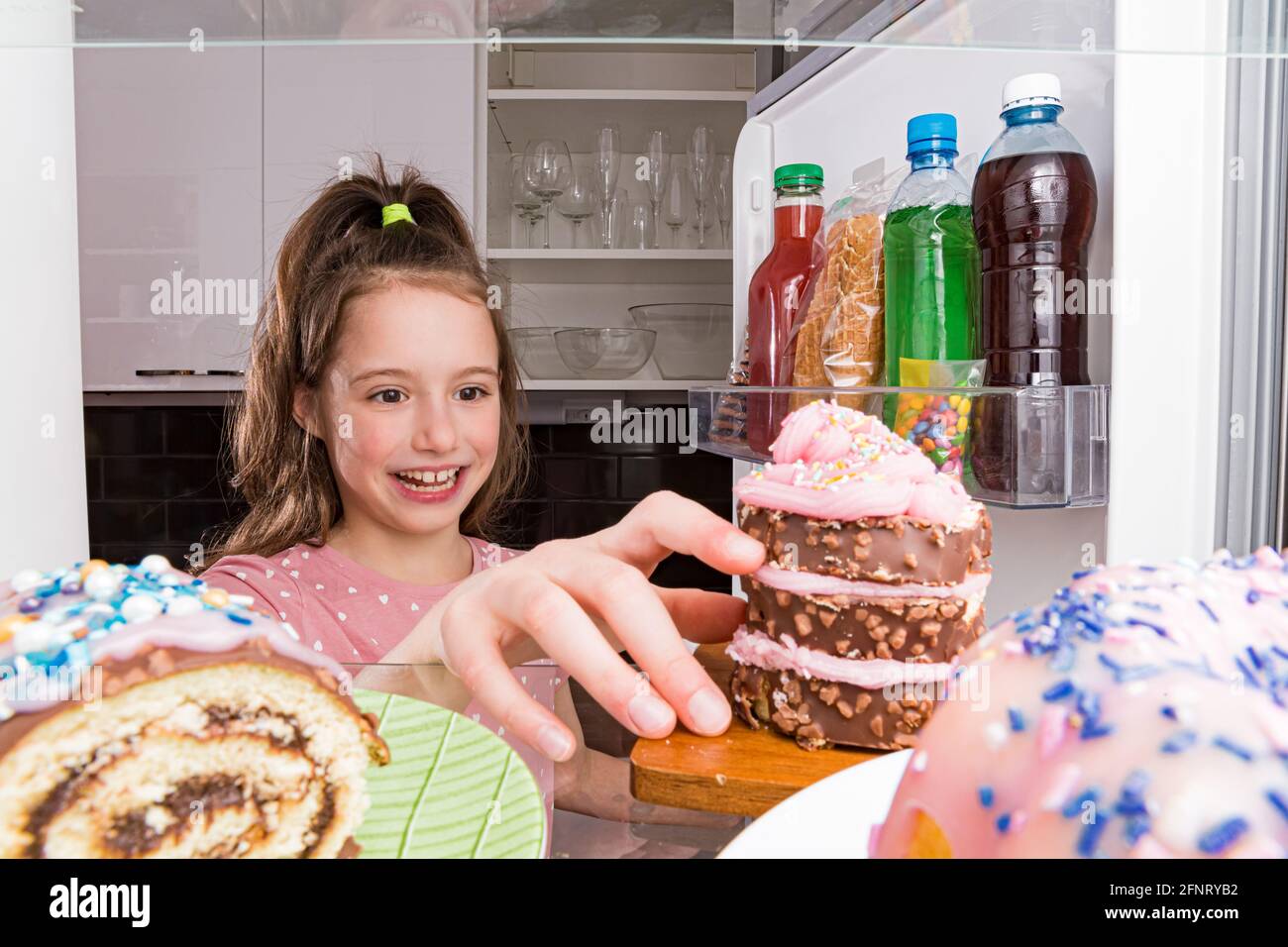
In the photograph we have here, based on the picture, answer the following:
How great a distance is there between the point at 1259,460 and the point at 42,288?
63 cm

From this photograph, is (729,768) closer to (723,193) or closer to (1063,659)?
(1063,659)

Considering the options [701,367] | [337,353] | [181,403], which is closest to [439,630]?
[337,353]

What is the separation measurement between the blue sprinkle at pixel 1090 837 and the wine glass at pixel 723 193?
205cm

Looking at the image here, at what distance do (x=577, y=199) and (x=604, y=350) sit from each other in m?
0.34

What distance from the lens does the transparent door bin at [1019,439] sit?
584 millimetres

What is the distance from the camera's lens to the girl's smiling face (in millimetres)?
1272

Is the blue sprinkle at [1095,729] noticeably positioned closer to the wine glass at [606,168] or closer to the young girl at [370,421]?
the young girl at [370,421]

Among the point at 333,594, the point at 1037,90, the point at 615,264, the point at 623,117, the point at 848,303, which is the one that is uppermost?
the point at 623,117

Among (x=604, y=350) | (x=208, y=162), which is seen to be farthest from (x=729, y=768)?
(x=208, y=162)

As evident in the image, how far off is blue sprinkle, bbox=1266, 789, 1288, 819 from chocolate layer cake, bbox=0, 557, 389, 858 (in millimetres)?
229

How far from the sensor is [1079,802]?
0.22 metres
